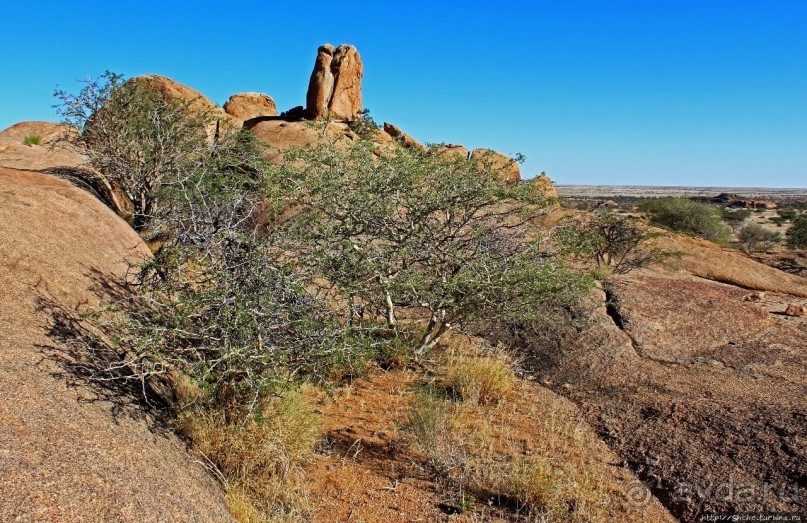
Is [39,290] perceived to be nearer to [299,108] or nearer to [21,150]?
[21,150]

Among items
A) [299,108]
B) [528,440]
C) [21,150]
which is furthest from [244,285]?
[299,108]

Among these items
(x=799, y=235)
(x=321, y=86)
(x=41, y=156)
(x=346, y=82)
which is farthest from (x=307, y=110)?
(x=799, y=235)

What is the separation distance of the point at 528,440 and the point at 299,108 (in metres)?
20.5

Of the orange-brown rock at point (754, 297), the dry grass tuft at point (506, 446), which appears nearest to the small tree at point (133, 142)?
the dry grass tuft at point (506, 446)

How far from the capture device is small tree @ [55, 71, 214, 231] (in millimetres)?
9984

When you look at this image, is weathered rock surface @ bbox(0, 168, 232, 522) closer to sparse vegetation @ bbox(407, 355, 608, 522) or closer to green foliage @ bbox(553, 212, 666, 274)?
sparse vegetation @ bbox(407, 355, 608, 522)

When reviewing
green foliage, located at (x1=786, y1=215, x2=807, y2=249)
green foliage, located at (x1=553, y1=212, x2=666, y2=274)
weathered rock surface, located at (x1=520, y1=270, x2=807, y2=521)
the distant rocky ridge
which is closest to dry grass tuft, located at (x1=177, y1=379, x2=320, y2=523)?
weathered rock surface, located at (x1=520, y1=270, x2=807, y2=521)

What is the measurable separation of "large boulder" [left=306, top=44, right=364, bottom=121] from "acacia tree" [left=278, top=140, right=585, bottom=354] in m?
15.3

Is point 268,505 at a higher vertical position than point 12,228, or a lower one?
lower

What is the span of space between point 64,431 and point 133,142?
869cm

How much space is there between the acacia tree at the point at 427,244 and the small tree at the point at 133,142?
4757 millimetres

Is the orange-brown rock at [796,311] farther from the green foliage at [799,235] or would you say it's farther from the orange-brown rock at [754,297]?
the green foliage at [799,235]

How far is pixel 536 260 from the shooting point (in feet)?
19.4

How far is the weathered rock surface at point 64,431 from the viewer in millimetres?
2387
